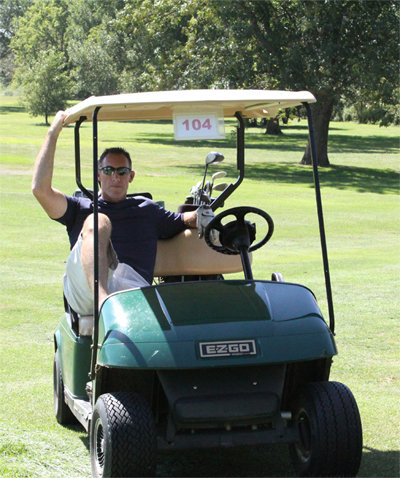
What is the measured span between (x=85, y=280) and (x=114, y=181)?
2.25ft

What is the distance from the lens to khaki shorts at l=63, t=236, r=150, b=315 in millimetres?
3885

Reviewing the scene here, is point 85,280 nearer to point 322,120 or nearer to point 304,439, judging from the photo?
point 304,439

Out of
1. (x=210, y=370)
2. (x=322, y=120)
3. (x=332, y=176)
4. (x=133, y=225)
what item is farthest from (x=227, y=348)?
(x=322, y=120)

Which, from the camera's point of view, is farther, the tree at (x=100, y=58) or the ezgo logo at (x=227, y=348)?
the tree at (x=100, y=58)

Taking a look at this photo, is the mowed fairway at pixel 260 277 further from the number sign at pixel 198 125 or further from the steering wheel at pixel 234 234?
the number sign at pixel 198 125

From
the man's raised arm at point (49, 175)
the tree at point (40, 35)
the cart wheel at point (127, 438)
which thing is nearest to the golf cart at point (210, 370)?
the cart wheel at point (127, 438)

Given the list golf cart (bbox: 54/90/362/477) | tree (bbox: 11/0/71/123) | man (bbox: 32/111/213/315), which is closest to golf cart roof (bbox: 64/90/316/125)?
golf cart (bbox: 54/90/362/477)

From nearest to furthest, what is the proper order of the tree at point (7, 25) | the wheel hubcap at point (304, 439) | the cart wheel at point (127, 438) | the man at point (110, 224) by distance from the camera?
1. the cart wheel at point (127, 438)
2. the wheel hubcap at point (304, 439)
3. the man at point (110, 224)
4. the tree at point (7, 25)

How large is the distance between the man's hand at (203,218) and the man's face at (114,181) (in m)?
0.43

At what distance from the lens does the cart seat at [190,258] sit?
14.7ft

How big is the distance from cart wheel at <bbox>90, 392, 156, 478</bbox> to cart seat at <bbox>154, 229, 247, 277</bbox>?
140 centimetres

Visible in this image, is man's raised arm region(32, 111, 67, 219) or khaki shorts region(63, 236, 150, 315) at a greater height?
man's raised arm region(32, 111, 67, 219)

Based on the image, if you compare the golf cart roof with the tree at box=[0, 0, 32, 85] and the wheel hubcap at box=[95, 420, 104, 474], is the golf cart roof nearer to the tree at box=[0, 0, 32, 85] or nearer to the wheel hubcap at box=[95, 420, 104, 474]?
the wheel hubcap at box=[95, 420, 104, 474]

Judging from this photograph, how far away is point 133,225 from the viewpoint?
4336 millimetres
